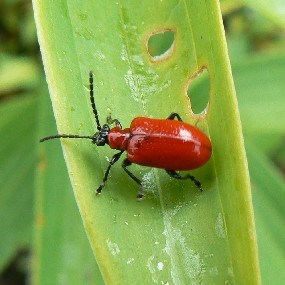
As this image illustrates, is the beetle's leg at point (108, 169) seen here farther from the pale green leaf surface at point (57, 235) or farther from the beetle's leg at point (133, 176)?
the pale green leaf surface at point (57, 235)

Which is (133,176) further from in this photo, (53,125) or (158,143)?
(53,125)

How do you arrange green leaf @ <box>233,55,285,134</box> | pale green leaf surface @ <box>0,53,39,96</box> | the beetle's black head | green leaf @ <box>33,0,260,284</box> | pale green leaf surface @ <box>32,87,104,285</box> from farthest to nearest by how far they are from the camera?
1. pale green leaf surface @ <box>0,53,39,96</box>
2. green leaf @ <box>233,55,285,134</box>
3. pale green leaf surface @ <box>32,87,104,285</box>
4. the beetle's black head
5. green leaf @ <box>33,0,260,284</box>

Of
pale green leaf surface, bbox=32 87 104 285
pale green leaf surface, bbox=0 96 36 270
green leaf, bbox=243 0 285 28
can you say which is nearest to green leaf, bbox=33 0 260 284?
green leaf, bbox=243 0 285 28

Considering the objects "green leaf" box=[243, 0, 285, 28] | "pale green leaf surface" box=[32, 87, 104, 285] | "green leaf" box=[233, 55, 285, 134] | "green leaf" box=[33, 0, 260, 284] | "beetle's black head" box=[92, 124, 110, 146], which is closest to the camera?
"green leaf" box=[33, 0, 260, 284]

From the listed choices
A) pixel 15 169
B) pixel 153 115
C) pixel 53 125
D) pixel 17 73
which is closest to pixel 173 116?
pixel 153 115

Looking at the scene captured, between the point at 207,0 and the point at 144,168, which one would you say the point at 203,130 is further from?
the point at 207,0

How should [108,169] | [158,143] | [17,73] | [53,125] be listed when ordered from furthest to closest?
[17,73]
[53,125]
[158,143]
[108,169]

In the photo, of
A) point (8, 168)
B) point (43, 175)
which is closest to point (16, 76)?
point (8, 168)

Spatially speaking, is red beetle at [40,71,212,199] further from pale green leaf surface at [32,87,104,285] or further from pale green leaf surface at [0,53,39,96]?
pale green leaf surface at [0,53,39,96]
